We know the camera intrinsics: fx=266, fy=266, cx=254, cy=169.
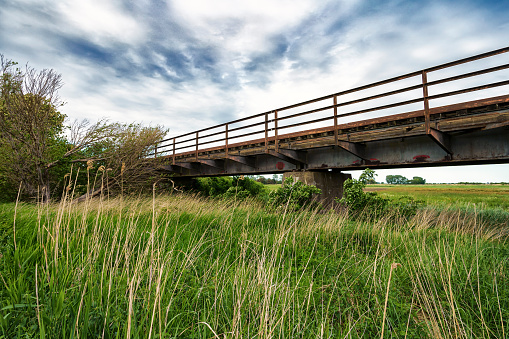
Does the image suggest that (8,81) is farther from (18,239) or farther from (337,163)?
(337,163)

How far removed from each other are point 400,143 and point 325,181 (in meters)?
3.53

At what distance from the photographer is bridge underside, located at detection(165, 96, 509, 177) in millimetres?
7523

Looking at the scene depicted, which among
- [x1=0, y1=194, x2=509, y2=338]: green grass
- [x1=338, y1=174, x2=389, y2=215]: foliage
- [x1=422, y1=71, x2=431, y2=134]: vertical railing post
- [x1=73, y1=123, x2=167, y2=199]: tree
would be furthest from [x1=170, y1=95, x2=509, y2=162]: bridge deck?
[x1=73, y1=123, x2=167, y2=199]: tree

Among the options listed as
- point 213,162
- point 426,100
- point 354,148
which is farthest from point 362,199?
point 213,162

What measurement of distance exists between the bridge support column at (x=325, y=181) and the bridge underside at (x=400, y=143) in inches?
14.4

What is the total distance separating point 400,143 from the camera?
9.57 m

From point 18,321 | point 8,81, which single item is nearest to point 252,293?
point 18,321

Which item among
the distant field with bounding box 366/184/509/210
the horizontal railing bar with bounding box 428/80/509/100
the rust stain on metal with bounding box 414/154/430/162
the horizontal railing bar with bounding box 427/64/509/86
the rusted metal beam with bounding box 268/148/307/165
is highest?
the horizontal railing bar with bounding box 427/64/509/86

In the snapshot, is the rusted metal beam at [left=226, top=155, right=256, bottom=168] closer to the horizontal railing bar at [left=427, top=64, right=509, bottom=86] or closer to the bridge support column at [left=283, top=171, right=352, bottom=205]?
the bridge support column at [left=283, top=171, right=352, bottom=205]

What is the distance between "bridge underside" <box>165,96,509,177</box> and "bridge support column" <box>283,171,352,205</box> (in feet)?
1.20

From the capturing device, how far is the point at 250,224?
22.0 feet

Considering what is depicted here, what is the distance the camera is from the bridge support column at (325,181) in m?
11.7

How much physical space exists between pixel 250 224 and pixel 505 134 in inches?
300

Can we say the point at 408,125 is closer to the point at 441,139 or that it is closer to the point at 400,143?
the point at 400,143
